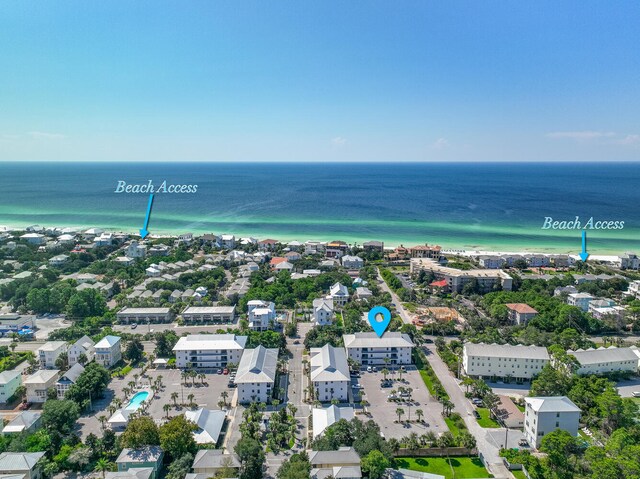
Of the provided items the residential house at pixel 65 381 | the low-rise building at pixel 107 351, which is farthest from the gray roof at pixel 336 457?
the low-rise building at pixel 107 351

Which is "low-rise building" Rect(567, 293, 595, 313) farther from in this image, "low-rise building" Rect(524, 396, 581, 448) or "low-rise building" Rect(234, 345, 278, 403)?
"low-rise building" Rect(234, 345, 278, 403)

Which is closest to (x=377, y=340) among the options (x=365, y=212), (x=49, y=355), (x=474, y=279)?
(x=474, y=279)

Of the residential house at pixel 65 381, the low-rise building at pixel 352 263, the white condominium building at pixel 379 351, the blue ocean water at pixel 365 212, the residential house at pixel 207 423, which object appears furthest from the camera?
the blue ocean water at pixel 365 212

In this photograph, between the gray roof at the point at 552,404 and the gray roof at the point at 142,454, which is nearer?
the gray roof at the point at 142,454

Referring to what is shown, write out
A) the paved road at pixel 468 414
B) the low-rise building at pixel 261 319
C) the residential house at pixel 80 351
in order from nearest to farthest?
the paved road at pixel 468 414 → the residential house at pixel 80 351 → the low-rise building at pixel 261 319

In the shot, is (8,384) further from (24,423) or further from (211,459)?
(211,459)

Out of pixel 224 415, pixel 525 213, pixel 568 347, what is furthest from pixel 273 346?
pixel 525 213

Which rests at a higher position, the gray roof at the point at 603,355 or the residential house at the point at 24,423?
the gray roof at the point at 603,355

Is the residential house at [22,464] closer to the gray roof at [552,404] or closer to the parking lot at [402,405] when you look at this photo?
the parking lot at [402,405]
